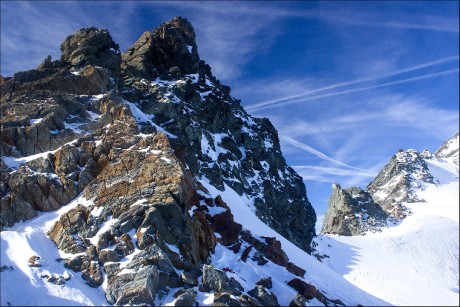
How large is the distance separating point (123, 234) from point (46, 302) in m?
5.15

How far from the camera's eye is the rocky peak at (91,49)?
40500mm

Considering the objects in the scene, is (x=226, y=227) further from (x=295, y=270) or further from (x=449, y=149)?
(x=449, y=149)

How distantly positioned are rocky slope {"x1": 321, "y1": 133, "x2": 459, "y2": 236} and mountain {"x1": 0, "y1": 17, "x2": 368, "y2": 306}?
198ft

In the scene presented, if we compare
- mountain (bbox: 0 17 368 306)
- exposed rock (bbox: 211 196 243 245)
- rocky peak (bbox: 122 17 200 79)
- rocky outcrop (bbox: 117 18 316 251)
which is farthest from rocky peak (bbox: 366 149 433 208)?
exposed rock (bbox: 211 196 243 245)

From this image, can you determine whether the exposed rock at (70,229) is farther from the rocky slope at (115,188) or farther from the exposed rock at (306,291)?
the exposed rock at (306,291)

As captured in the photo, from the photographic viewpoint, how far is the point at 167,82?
2149 inches

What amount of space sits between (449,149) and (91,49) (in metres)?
165

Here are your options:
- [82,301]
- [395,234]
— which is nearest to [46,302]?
[82,301]

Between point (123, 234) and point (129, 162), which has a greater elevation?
point (129, 162)

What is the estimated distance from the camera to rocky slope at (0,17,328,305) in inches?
718

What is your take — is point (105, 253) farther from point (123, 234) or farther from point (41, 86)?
point (41, 86)

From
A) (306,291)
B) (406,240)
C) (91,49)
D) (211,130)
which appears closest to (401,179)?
(406,240)

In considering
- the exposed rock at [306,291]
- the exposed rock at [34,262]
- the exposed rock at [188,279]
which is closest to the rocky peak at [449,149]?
the exposed rock at [306,291]

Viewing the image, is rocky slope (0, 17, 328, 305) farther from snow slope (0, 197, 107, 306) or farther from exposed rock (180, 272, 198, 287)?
snow slope (0, 197, 107, 306)
